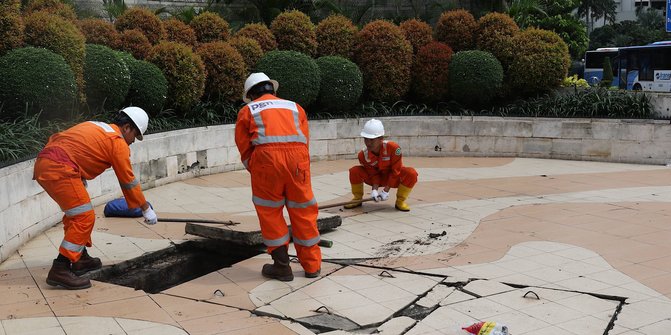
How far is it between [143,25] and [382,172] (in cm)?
552

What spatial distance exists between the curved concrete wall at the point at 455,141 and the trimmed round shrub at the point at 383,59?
0.80 m

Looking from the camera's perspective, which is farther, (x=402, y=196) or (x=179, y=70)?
(x=179, y=70)

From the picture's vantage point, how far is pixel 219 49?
11.2m

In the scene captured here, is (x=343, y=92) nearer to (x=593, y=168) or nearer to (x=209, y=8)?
(x=593, y=168)

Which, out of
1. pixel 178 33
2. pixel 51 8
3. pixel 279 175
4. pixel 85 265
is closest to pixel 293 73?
pixel 178 33

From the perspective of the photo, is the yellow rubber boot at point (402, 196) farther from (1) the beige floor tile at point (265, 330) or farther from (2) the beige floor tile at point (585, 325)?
(1) the beige floor tile at point (265, 330)

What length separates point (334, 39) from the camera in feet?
42.7

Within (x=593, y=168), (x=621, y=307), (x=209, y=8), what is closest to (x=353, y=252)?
(x=621, y=307)

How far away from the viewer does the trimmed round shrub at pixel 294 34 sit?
1259 centimetres

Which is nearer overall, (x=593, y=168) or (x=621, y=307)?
(x=621, y=307)

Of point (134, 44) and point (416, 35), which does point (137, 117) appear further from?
point (416, 35)

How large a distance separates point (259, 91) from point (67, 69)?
3674 millimetres

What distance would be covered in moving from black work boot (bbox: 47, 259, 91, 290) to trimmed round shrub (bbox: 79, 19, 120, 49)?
6.21m

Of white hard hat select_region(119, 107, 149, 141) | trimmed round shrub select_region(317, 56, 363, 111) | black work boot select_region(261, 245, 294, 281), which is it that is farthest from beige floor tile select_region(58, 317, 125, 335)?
trimmed round shrub select_region(317, 56, 363, 111)
